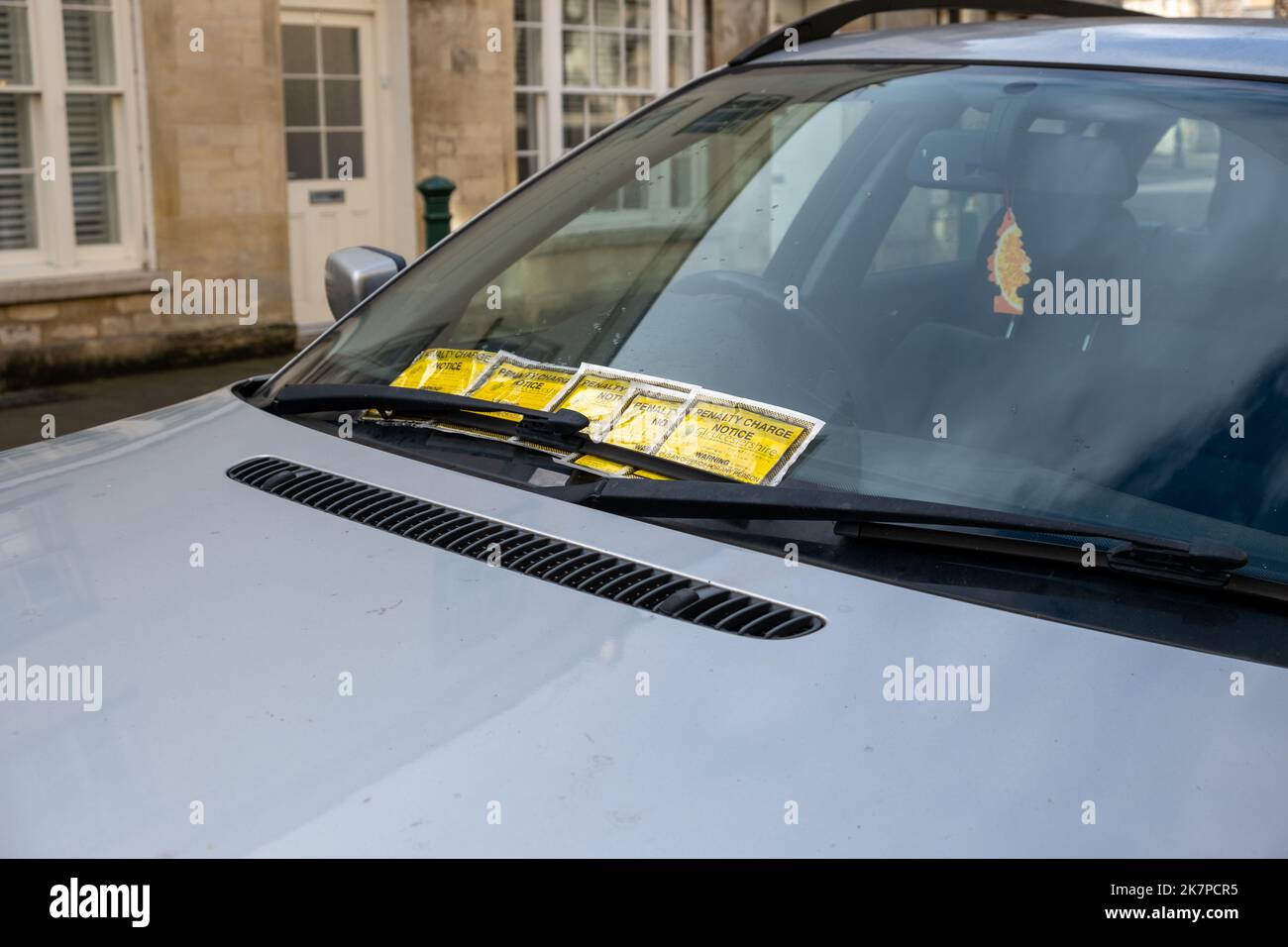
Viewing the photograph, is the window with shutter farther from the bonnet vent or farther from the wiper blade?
the bonnet vent

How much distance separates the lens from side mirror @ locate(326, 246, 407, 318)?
2.91 m

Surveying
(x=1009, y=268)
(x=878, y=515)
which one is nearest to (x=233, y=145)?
(x=1009, y=268)

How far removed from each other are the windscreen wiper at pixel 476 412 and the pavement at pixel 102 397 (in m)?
6.37

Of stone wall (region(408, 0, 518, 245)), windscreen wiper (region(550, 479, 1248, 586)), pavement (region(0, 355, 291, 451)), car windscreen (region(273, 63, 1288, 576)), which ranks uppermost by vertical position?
stone wall (region(408, 0, 518, 245))

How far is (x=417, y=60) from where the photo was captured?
37.5ft

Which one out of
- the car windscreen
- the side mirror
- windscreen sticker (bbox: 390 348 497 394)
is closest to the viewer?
the car windscreen

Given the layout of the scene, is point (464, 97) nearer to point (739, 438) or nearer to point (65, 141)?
point (65, 141)

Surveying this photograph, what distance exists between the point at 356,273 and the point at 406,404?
71 cm

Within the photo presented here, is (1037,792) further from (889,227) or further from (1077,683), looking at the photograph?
(889,227)

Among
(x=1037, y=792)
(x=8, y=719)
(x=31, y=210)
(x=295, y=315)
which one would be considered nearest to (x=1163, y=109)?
(x=1037, y=792)

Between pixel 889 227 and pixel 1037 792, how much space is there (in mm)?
1502

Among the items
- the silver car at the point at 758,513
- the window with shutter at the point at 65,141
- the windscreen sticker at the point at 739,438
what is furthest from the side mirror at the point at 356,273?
the window with shutter at the point at 65,141

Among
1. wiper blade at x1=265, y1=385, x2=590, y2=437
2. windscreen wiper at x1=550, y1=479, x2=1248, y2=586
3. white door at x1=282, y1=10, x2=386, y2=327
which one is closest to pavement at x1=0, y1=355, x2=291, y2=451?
white door at x1=282, y1=10, x2=386, y2=327

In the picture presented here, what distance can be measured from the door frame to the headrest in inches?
364
